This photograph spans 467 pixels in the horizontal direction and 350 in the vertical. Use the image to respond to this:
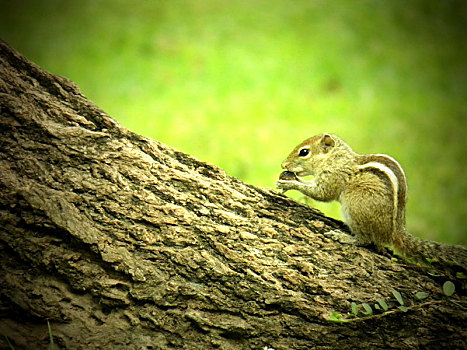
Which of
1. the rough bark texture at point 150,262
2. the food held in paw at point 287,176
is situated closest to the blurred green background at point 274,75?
the food held in paw at point 287,176

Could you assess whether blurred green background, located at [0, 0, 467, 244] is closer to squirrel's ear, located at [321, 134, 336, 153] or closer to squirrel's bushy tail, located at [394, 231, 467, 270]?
squirrel's ear, located at [321, 134, 336, 153]

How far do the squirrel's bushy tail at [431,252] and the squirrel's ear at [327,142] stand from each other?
74 centimetres

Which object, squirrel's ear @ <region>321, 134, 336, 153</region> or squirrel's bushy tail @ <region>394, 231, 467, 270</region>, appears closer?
squirrel's bushy tail @ <region>394, 231, 467, 270</region>

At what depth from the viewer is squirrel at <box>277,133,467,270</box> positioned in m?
2.06

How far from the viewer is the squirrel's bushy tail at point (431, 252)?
1936 mm

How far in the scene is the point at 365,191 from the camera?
2.23 meters

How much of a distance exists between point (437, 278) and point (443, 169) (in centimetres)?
273

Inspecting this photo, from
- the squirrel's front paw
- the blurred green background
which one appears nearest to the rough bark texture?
the squirrel's front paw

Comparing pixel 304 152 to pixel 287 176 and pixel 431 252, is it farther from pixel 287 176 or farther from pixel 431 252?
pixel 431 252

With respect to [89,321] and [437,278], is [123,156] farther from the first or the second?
[437,278]

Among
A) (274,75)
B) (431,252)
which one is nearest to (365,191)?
(431,252)

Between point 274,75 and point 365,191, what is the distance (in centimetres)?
266

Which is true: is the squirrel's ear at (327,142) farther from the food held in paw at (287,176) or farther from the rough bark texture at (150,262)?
the rough bark texture at (150,262)

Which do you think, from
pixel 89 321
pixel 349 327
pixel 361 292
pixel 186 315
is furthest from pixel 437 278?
pixel 89 321
